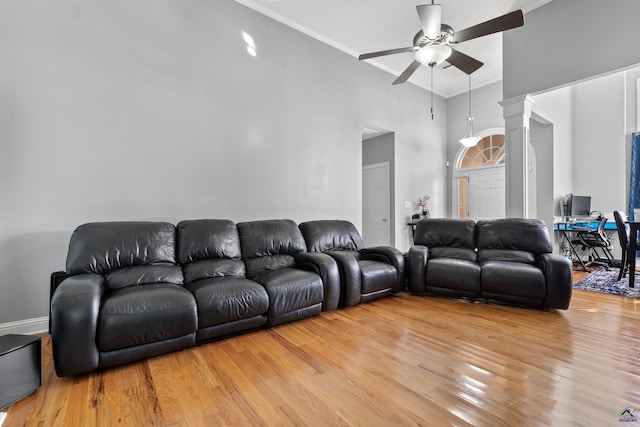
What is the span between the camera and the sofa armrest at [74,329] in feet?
5.81

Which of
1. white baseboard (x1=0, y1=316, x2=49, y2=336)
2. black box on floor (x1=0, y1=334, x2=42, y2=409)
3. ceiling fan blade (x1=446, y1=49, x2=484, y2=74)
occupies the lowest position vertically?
white baseboard (x1=0, y1=316, x2=49, y2=336)

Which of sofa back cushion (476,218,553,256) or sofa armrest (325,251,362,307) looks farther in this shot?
sofa back cushion (476,218,553,256)

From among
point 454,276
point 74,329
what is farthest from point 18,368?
point 454,276

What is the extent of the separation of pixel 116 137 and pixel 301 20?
2.99 m

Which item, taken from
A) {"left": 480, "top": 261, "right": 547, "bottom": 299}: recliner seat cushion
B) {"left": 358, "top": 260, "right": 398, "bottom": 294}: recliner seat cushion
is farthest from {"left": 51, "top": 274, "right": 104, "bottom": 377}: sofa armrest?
{"left": 480, "top": 261, "right": 547, "bottom": 299}: recliner seat cushion

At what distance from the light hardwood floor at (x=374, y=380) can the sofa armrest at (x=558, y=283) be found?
30 cm

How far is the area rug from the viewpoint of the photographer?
12.1 ft

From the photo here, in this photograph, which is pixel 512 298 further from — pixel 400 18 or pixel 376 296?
pixel 400 18

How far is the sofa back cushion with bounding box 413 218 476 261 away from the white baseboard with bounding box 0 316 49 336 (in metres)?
4.21

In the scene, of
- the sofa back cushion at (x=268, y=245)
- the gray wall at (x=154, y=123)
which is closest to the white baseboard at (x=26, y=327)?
the gray wall at (x=154, y=123)

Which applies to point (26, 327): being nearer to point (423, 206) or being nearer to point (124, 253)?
point (124, 253)

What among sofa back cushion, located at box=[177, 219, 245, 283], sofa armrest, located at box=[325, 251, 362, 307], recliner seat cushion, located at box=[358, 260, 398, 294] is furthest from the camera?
recliner seat cushion, located at box=[358, 260, 398, 294]

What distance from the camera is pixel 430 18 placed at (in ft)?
8.43

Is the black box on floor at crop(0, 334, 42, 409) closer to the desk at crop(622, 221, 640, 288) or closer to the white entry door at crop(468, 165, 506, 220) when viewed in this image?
the desk at crop(622, 221, 640, 288)
